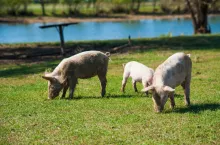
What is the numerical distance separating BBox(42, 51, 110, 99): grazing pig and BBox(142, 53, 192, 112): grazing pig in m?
2.87

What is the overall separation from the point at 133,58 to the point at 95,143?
1399 centimetres

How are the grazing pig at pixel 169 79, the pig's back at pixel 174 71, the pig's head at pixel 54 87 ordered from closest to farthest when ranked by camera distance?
1. the grazing pig at pixel 169 79
2. the pig's back at pixel 174 71
3. the pig's head at pixel 54 87

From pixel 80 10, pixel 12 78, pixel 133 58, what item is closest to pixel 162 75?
pixel 12 78

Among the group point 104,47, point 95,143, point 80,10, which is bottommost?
point 80,10

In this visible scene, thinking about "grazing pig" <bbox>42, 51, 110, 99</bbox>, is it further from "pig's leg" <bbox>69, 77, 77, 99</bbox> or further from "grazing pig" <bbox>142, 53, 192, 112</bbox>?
"grazing pig" <bbox>142, 53, 192, 112</bbox>

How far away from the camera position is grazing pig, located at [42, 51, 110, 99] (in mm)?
13500

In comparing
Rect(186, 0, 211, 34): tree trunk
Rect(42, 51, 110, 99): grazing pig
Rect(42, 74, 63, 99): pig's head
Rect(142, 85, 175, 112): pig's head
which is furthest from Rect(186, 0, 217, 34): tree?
Rect(142, 85, 175, 112): pig's head

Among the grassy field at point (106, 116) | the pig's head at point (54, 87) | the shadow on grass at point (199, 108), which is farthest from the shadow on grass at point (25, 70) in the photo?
the shadow on grass at point (199, 108)

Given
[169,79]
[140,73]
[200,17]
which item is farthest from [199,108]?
[200,17]

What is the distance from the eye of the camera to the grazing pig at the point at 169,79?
10.8 meters

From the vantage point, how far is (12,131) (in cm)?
1027

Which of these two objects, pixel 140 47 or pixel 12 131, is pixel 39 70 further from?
pixel 12 131

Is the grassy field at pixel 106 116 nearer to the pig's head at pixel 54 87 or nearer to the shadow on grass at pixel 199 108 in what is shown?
the shadow on grass at pixel 199 108

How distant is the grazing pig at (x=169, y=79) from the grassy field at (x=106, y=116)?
1.13ft
